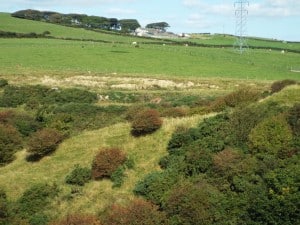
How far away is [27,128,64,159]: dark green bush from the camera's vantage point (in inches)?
1449

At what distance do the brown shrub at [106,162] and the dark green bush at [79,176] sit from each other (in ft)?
1.66

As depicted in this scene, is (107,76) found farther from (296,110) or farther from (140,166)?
(296,110)

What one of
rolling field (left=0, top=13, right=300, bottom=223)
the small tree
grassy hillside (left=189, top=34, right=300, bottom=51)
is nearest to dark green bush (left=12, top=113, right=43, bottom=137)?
rolling field (left=0, top=13, right=300, bottom=223)

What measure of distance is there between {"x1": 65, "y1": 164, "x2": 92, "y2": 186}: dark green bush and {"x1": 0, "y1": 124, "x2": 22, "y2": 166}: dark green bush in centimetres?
740

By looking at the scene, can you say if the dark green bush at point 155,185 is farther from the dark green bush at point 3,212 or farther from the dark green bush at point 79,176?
the dark green bush at point 3,212

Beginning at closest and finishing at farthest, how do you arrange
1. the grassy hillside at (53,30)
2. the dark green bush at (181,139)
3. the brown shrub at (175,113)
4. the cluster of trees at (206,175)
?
1. the cluster of trees at (206,175)
2. the dark green bush at (181,139)
3. the brown shrub at (175,113)
4. the grassy hillside at (53,30)

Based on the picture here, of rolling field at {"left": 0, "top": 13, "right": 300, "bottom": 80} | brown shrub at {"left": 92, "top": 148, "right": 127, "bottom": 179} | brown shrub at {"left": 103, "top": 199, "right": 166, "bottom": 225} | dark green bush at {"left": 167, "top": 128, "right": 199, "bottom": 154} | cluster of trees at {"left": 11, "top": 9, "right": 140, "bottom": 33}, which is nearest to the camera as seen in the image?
brown shrub at {"left": 103, "top": 199, "right": 166, "bottom": 225}

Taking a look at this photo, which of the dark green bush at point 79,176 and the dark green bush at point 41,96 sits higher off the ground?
the dark green bush at point 41,96

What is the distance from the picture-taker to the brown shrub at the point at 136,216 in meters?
24.0

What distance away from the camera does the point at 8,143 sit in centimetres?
3897

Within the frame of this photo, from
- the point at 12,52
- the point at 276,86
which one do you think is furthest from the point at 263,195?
the point at 12,52

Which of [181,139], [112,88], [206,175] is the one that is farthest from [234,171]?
[112,88]

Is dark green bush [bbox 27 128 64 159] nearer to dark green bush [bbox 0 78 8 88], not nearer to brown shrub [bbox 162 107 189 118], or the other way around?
brown shrub [bbox 162 107 189 118]

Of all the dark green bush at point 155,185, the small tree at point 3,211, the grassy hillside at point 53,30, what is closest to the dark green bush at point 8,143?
the small tree at point 3,211
